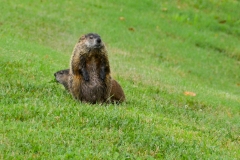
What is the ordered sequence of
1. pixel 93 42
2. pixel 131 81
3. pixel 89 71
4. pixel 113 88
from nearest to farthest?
pixel 93 42 → pixel 89 71 → pixel 113 88 → pixel 131 81

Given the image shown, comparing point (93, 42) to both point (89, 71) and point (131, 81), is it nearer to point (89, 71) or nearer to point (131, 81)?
point (89, 71)

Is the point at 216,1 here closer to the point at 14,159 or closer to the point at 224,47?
the point at 224,47

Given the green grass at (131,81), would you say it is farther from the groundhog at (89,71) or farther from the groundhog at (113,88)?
the groundhog at (89,71)

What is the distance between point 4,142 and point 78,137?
104 cm

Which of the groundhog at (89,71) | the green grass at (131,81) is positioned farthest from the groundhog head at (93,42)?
the green grass at (131,81)

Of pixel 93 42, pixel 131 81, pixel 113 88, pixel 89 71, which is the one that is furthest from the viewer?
pixel 131 81

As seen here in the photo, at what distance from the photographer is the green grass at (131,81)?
22.9 ft

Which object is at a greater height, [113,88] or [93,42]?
[93,42]

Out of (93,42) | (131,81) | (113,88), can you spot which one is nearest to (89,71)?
(93,42)

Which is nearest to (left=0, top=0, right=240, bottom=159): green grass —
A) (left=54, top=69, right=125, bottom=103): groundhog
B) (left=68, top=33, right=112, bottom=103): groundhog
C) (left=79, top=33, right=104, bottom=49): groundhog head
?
(left=54, top=69, right=125, bottom=103): groundhog

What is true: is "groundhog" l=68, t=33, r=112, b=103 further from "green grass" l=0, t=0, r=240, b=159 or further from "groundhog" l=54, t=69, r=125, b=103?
"groundhog" l=54, t=69, r=125, b=103

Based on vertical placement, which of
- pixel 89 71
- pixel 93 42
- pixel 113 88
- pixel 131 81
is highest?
pixel 93 42

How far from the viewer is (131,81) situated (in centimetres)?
1368

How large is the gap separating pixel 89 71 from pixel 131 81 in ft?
14.7
